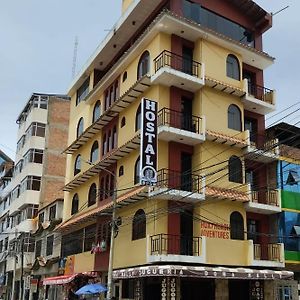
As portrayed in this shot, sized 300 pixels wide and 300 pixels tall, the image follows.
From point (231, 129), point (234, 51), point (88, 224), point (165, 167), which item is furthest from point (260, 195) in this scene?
point (88, 224)

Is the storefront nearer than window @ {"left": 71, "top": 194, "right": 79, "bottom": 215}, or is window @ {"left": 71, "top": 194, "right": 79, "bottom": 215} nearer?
the storefront

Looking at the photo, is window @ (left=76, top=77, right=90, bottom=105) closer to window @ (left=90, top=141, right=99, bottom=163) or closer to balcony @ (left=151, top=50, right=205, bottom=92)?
window @ (left=90, top=141, right=99, bottom=163)

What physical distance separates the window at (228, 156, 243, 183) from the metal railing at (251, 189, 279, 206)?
1.37 metres

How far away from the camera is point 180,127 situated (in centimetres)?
2783

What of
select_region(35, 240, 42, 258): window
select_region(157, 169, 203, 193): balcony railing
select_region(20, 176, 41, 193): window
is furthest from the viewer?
select_region(20, 176, 41, 193): window

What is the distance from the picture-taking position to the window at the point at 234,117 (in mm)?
30016

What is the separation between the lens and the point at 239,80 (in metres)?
31.0

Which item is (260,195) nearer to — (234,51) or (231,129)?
(231,129)

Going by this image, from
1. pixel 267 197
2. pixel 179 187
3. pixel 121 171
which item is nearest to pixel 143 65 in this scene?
pixel 121 171

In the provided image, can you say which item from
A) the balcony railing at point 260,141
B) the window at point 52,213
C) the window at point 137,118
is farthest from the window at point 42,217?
the balcony railing at point 260,141

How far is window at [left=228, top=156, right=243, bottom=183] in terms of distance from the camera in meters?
29.1

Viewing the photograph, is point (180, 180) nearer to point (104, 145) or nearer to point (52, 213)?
point (104, 145)

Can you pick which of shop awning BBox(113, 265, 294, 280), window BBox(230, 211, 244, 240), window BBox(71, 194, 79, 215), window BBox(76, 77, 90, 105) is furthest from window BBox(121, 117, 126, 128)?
shop awning BBox(113, 265, 294, 280)

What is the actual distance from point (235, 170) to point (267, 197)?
278 cm
